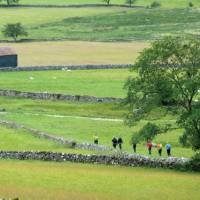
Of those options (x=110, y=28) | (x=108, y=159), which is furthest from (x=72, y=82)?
(x=110, y=28)

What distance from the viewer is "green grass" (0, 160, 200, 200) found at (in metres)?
44.2

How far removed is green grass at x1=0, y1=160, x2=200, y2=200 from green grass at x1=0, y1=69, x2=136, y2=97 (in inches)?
1546

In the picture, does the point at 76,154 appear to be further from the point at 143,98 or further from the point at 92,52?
the point at 92,52

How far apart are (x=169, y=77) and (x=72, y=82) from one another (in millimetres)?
52009

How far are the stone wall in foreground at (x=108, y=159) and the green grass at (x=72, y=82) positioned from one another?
36.0m

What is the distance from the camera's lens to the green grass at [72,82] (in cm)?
9562

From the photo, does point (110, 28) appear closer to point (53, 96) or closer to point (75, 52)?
point (75, 52)

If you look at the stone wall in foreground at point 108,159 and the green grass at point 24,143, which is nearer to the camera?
the stone wall in foreground at point 108,159

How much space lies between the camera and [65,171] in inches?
2009

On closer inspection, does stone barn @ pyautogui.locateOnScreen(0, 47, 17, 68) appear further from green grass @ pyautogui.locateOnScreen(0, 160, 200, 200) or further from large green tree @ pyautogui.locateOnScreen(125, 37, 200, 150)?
large green tree @ pyautogui.locateOnScreen(125, 37, 200, 150)

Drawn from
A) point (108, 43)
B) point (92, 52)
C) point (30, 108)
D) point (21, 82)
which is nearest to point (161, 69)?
point (30, 108)

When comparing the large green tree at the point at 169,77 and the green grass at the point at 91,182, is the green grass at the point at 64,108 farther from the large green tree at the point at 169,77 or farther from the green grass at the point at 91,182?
the green grass at the point at 91,182

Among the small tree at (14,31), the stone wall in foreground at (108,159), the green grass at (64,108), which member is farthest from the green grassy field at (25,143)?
the small tree at (14,31)

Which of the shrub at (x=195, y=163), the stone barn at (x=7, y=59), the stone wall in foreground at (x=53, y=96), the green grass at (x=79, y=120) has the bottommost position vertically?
the shrub at (x=195, y=163)
